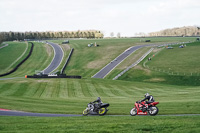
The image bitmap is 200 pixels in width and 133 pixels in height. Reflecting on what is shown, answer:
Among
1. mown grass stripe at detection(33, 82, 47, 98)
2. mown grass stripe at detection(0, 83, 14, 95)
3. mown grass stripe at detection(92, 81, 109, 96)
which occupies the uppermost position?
mown grass stripe at detection(0, 83, 14, 95)

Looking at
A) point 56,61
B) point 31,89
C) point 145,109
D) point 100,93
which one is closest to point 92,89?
point 100,93

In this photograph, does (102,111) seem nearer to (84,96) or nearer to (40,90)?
(84,96)

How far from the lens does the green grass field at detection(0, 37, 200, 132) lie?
19922mm

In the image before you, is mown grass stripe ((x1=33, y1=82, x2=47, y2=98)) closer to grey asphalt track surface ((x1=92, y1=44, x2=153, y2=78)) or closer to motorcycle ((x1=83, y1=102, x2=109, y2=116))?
motorcycle ((x1=83, y1=102, x2=109, y2=116))

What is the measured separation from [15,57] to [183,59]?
69756mm

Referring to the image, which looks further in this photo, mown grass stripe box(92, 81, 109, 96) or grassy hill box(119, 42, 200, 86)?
grassy hill box(119, 42, 200, 86)

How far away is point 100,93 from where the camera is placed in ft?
164

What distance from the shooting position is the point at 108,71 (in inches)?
3514

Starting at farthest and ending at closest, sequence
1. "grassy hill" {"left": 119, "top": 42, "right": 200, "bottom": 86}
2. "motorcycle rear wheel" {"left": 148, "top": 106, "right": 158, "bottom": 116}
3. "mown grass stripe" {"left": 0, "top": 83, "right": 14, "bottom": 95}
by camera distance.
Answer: "grassy hill" {"left": 119, "top": 42, "right": 200, "bottom": 86}, "mown grass stripe" {"left": 0, "top": 83, "right": 14, "bottom": 95}, "motorcycle rear wheel" {"left": 148, "top": 106, "right": 158, "bottom": 116}

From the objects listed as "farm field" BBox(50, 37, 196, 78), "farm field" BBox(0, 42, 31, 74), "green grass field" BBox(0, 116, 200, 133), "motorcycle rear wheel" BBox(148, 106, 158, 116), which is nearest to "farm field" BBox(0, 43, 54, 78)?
"farm field" BBox(0, 42, 31, 74)

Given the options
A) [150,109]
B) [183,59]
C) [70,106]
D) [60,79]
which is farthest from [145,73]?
[150,109]

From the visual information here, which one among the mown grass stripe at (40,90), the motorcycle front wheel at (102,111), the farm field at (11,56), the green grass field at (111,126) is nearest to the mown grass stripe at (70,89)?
the mown grass stripe at (40,90)

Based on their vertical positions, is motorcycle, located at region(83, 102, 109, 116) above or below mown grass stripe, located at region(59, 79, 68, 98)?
above

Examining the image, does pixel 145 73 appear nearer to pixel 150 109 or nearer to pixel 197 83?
pixel 197 83
